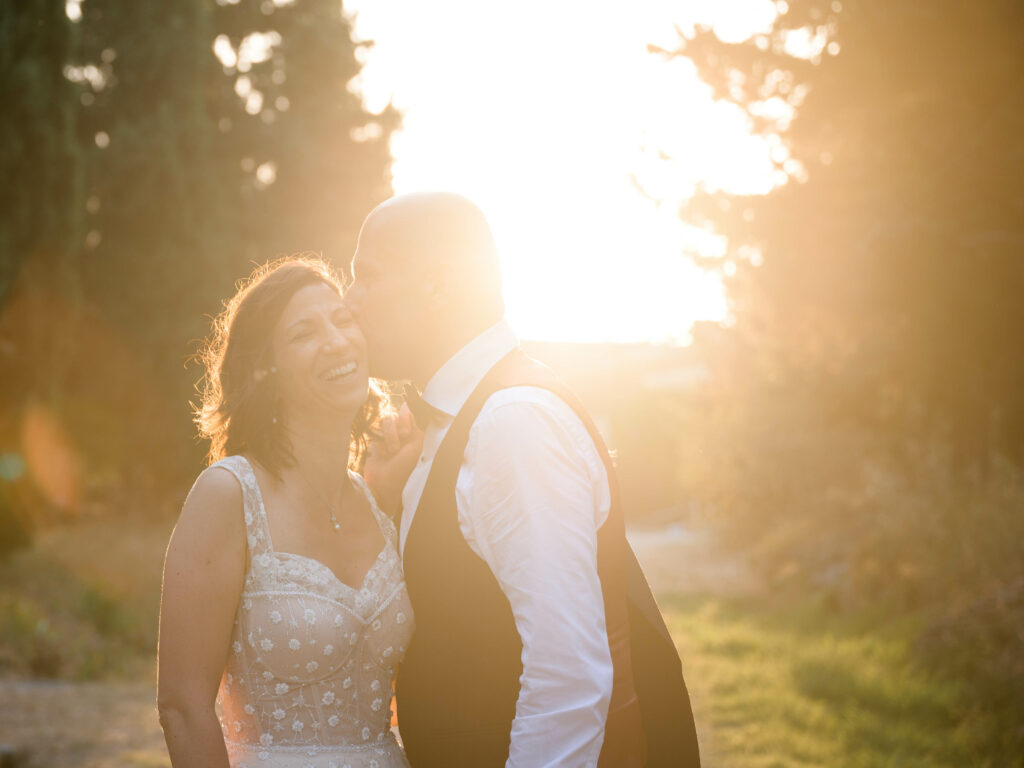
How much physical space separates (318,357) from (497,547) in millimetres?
1242

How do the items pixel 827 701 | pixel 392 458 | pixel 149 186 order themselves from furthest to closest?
pixel 149 186 → pixel 827 701 → pixel 392 458

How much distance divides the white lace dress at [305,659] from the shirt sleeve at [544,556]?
0.87 m

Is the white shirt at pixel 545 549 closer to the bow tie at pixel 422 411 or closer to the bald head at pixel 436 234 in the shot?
the bow tie at pixel 422 411

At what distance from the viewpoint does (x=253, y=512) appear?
126 inches

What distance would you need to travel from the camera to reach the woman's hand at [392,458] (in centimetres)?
382

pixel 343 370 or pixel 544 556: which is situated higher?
pixel 343 370

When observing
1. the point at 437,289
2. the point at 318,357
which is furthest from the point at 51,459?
the point at 437,289

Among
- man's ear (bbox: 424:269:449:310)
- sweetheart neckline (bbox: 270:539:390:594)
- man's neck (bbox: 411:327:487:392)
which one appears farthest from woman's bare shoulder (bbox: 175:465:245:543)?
man's ear (bbox: 424:269:449:310)

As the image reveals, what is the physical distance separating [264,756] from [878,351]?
8.90 m

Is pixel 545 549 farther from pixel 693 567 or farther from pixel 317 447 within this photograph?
pixel 693 567

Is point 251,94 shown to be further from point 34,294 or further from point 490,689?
point 490,689

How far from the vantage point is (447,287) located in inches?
114

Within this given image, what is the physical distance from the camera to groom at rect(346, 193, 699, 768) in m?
2.38

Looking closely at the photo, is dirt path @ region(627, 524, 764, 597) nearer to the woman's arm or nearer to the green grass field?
the green grass field
